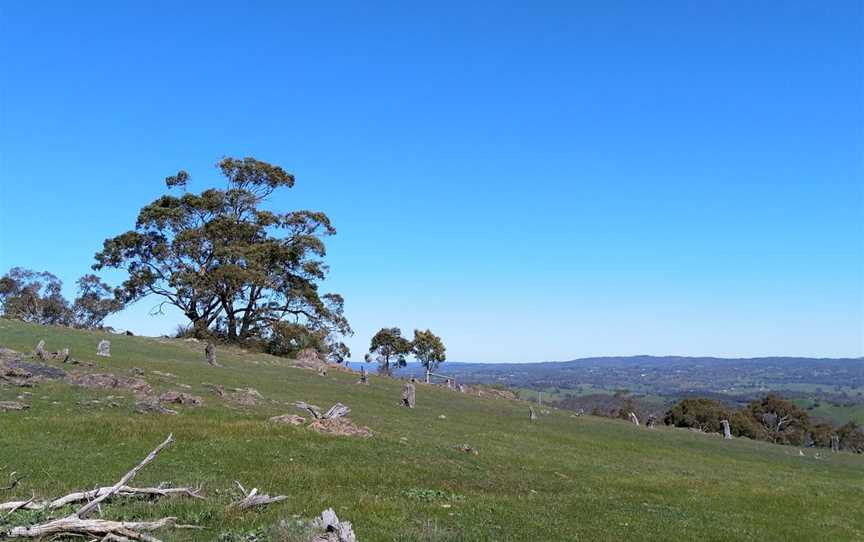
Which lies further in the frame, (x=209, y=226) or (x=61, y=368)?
(x=209, y=226)

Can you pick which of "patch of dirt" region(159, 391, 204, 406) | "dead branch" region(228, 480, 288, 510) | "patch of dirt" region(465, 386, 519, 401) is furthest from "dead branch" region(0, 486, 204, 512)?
"patch of dirt" region(465, 386, 519, 401)

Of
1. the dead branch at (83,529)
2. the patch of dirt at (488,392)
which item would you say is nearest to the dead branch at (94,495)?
the dead branch at (83,529)

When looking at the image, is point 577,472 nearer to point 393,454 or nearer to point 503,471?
point 503,471

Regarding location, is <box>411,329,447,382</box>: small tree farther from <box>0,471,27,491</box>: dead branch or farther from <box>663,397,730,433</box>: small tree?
<box>0,471,27,491</box>: dead branch

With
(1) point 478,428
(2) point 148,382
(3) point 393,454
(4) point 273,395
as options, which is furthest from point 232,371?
(3) point 393,454

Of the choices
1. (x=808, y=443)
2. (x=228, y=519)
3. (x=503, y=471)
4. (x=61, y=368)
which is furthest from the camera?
(x=808, y=443)

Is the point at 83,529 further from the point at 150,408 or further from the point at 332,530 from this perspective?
the point at 150,408

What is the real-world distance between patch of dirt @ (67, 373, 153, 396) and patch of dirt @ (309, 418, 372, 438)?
9.51 metres

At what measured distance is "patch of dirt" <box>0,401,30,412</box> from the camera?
2277 cm

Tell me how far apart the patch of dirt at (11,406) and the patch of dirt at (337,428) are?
10.0 meters

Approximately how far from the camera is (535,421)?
49.8 metres

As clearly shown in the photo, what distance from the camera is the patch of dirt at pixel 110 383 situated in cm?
2988

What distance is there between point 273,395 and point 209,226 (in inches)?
1898

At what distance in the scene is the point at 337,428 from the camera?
25.2 m
